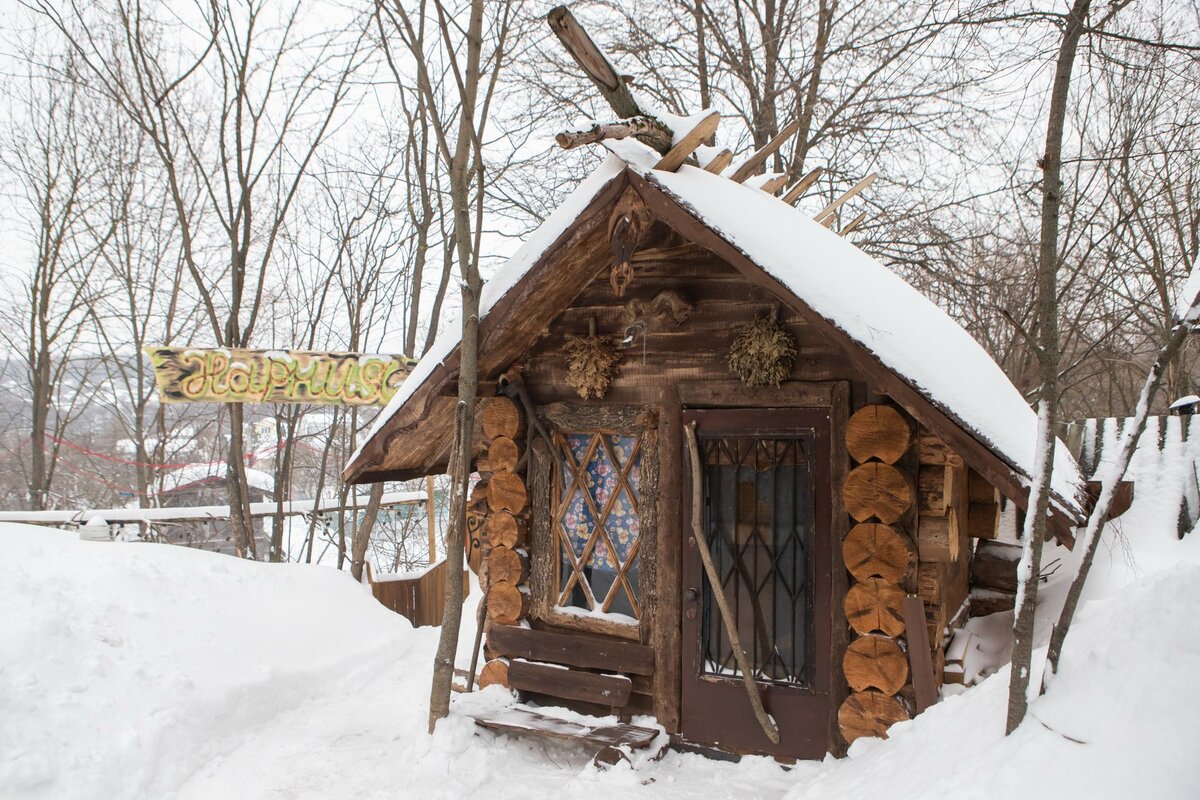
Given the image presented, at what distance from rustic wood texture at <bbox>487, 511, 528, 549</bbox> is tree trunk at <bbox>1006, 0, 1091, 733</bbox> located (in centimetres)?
359

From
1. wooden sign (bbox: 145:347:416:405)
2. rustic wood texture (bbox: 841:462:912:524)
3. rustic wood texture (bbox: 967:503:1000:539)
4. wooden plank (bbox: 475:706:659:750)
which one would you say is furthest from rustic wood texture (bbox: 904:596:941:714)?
wooden sign (bbox: 145:347:416:405)

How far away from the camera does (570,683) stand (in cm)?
559

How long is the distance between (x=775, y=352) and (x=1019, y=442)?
1.43m

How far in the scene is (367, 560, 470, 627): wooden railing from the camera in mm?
9688

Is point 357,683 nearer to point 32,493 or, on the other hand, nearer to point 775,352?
point 775,352

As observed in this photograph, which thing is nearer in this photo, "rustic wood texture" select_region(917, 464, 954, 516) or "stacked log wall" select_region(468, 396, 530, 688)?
"rustic wood texture" select_region(917, 464, 954, 516)

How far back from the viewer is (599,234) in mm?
4895

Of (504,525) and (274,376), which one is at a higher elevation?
(274,376)

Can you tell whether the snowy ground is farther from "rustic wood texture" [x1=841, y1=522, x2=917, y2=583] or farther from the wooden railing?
the wooden railing

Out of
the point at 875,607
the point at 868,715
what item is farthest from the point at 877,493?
the point at 868,715

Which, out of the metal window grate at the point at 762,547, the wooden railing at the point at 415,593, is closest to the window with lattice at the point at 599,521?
the metal window grate at the point at 762,547

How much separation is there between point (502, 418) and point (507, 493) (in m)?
0.57

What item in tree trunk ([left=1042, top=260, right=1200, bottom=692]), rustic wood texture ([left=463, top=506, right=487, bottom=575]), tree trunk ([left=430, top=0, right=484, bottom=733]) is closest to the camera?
tree trunk ([left=1042, top=260, right=1200, bottom=692])

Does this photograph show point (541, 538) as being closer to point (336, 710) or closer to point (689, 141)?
point (336, 710)
